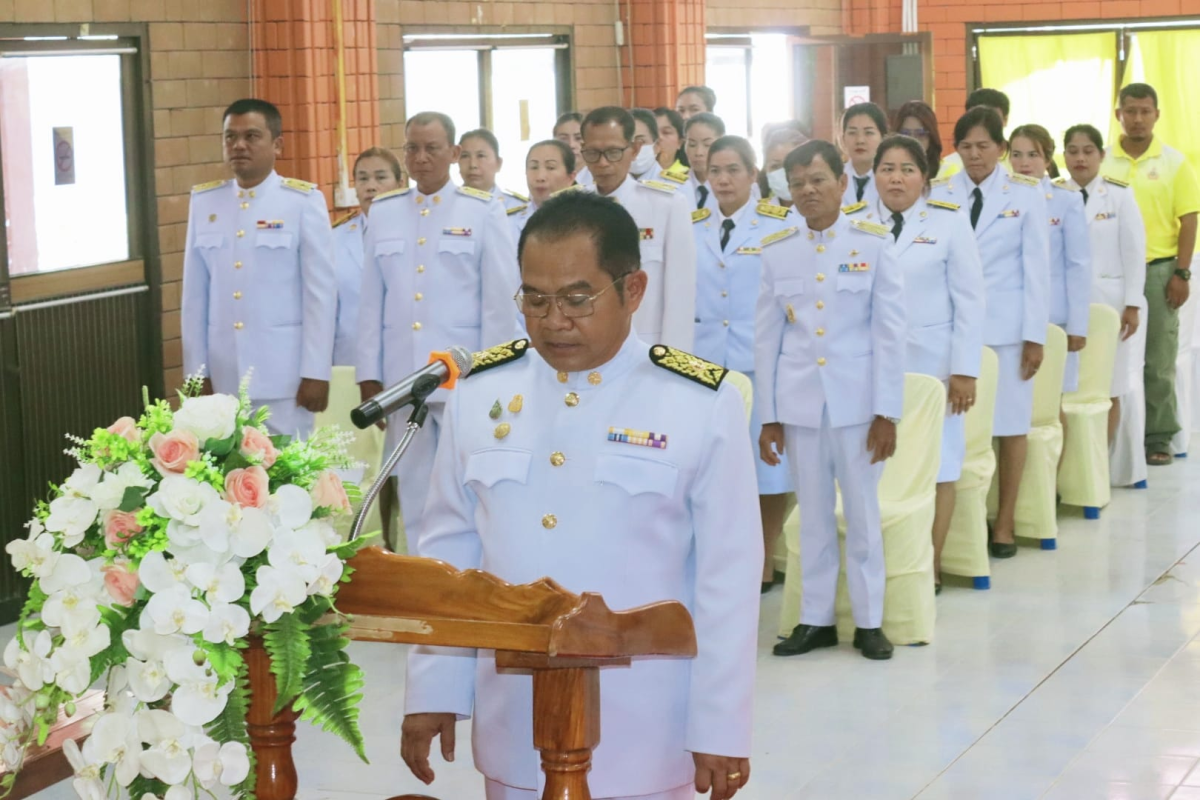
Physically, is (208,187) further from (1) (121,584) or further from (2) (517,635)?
(2) (517,635)

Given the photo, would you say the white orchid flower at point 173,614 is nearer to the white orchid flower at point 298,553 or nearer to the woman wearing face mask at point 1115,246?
the white orchid flower at point 298,553

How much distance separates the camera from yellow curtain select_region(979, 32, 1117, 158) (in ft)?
40.6

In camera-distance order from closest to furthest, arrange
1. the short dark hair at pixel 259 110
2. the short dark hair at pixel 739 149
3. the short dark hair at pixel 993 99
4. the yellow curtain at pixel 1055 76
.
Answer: the short dark hair at pixel 259 110 < the short dark hair at pixel 739 149 < the short dark hair at pixel 993 99 < the yellow curtain at pixel 1055 76

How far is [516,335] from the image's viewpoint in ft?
18.2

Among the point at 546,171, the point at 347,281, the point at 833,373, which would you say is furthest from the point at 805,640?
the point at 347,281

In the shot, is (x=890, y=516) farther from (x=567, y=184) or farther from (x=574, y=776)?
(x=574, y=776)

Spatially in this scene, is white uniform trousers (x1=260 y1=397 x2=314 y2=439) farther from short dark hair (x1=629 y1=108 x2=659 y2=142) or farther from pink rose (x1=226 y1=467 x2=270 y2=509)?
pink rose (x1=226 y1=467 x2=270 y2=509)

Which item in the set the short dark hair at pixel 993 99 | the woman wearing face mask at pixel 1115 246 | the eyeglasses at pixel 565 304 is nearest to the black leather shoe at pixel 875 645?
the woman wearing face mask at pixel 1115 246

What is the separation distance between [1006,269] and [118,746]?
17.3 feet

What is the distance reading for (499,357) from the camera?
2586 millimetres

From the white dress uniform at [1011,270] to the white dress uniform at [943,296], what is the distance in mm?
706

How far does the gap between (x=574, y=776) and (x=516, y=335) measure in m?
3.77

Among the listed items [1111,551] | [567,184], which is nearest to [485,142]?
[567,184]

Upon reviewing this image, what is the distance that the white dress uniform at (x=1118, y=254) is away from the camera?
7.43 meters
